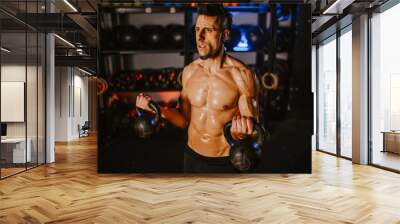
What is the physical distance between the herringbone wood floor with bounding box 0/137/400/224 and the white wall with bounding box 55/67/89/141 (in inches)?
338

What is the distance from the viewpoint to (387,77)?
727cm

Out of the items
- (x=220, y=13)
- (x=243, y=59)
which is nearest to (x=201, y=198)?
(x=243, y=59)

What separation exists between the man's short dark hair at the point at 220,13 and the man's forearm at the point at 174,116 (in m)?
1.61

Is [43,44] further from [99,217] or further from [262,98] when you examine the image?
[99,217]

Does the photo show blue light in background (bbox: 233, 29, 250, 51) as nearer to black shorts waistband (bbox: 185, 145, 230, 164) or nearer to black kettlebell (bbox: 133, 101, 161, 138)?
black kettlebell (bbox: 133, 101, 161, 138)

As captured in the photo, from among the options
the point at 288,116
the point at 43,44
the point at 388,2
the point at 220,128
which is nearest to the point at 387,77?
the point at 388,2

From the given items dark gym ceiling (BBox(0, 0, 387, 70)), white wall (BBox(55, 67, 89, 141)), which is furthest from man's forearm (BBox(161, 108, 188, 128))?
white wall (BBox(55, 67, 89, 141))

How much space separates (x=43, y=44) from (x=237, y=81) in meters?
4.32

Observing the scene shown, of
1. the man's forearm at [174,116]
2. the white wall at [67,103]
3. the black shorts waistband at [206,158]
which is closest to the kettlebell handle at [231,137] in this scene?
the black shorts waistband at [206,158]

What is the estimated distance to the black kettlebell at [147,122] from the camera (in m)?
6.34

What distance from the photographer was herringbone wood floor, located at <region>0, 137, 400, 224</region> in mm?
3887

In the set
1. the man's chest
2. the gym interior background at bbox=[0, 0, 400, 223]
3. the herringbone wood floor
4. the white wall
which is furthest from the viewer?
the white wall

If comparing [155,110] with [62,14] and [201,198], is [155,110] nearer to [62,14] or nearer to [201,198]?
[201,198]

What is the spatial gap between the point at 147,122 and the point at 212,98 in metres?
1.15
